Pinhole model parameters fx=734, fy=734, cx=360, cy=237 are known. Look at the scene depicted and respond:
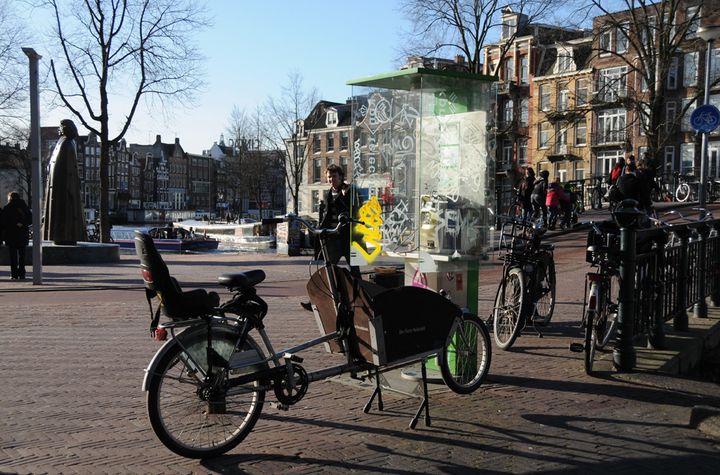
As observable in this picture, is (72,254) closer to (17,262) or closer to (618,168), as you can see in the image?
(17,262)

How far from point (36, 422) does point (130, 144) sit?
13466 centimetres

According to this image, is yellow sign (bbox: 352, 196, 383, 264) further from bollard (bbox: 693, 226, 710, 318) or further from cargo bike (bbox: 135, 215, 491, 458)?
bollard (bbox: 693, 226, 710, 318)

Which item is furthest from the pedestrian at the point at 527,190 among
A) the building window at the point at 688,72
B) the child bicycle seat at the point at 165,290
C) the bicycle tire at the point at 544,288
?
the building window at the point at 688,72

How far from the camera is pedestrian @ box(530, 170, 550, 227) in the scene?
22594 mm

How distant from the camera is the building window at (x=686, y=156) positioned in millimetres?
48500

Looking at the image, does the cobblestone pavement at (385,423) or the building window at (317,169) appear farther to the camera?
the building window at (317,169)

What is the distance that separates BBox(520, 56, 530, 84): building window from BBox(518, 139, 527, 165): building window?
4.96 metres

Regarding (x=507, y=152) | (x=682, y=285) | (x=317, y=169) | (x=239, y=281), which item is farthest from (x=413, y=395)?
(x=317, y=169)

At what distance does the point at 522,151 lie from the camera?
59.9m

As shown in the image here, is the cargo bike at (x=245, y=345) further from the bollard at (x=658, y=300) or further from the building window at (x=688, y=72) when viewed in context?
the building window at (x=688, y=72)

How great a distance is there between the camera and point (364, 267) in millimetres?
6879

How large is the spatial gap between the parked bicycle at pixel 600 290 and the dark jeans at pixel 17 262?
492 inches

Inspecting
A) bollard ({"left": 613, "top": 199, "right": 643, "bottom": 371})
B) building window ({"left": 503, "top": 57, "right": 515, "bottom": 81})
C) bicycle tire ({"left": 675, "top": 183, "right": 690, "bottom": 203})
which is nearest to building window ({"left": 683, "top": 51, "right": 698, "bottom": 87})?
building window ({"left": 503, "top": 57, "right": 515, "bottom": 81})

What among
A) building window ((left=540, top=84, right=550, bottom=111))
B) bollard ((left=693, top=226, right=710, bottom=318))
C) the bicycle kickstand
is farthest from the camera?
building window ((left=540, top=84, right=550, bottom=111))
